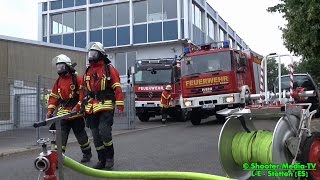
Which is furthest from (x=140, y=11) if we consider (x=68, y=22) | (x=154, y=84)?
(x=154, y=84)

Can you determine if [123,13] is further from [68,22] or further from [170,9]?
[68,22]

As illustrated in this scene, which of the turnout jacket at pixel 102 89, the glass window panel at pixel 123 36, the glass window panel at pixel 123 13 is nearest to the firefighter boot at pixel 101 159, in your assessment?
the turnout jacket at pixel 102 89

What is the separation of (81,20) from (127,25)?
4.56 metres

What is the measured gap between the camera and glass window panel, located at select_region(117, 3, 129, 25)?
3519cm

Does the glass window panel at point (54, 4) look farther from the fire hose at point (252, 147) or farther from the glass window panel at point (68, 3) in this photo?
the fire hose at point (252, 147)

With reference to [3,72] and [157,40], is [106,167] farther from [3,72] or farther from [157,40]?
[157,40]

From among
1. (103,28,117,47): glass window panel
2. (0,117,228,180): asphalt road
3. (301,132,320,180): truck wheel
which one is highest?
(103,28,117,47): glass window panel

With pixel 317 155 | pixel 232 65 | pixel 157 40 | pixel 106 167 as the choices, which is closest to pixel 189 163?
pixel 106 167

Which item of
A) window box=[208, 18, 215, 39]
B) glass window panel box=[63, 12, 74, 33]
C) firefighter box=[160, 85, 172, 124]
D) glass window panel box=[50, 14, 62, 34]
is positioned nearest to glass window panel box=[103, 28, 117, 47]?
glass window panel box=[63, 12, 74, 33]

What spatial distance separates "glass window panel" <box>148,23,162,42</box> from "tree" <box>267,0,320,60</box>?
1827 centimetres

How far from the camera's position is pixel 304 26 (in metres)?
14.0

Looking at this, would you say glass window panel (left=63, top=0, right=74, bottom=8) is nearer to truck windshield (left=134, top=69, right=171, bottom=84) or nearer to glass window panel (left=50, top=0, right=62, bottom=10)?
glass window panel (left=50, top=0, right=62, bottom=10)

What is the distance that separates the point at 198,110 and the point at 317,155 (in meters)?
11.7

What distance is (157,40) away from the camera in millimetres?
33219
